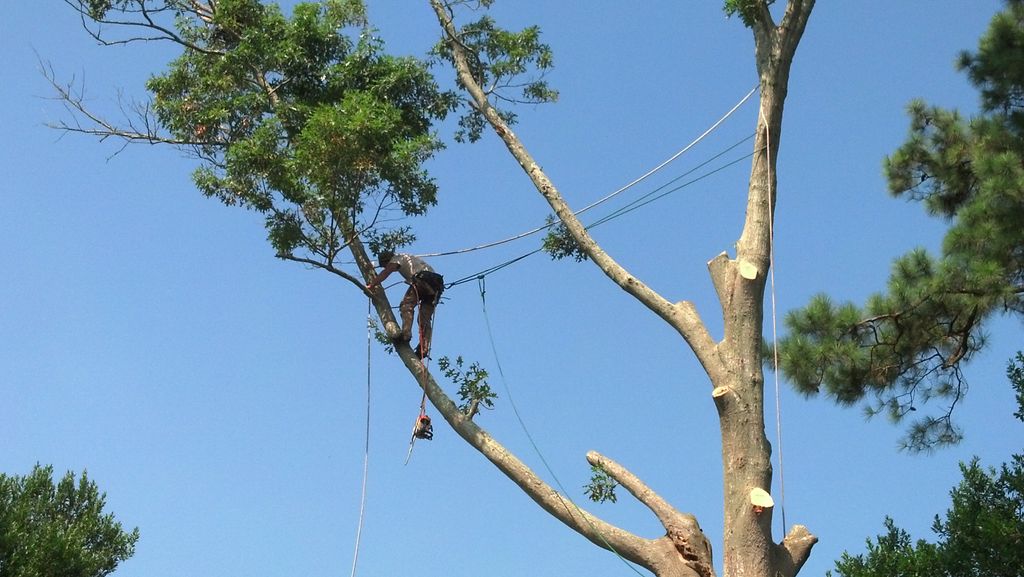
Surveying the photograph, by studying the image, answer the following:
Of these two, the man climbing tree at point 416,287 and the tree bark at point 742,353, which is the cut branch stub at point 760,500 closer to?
the tree bark at point 742,353

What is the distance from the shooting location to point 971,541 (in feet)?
31.9

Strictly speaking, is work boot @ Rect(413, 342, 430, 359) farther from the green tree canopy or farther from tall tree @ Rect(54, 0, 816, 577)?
the green tree canopy

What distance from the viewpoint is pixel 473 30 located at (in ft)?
31.3

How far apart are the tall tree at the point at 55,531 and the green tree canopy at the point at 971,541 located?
8.34 metres

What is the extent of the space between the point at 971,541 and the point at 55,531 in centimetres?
953

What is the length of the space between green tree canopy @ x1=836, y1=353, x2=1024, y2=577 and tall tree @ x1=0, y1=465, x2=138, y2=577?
27.4 ft

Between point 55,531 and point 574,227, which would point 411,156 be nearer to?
point 574,227

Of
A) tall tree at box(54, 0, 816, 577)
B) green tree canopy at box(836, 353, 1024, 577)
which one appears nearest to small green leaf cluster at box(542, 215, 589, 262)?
tall tree at box(54, 0, 816, 577)

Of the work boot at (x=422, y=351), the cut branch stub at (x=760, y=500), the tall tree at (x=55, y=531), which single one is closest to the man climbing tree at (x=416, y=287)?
the work boot at (x=422, y=351)

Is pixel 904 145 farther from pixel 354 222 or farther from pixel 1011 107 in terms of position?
pixel 354 222

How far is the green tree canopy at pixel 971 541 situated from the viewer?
9.54 m

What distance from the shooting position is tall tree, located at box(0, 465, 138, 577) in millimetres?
13273

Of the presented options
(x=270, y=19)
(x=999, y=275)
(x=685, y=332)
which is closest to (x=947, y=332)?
(x=999, y=275)

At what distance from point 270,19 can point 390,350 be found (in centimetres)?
276
